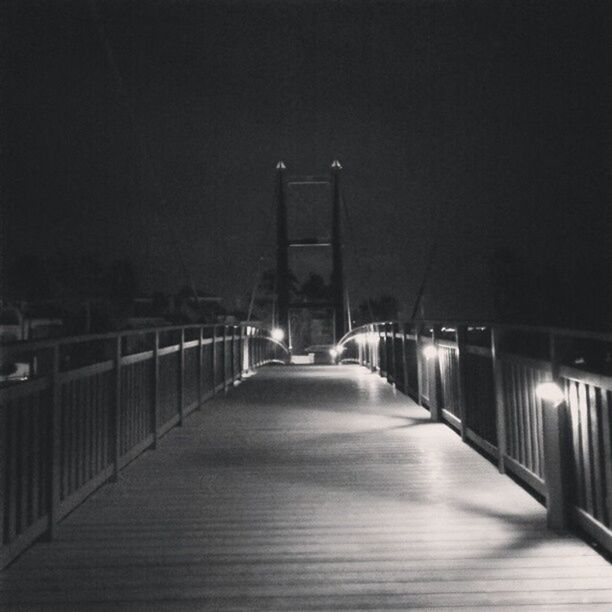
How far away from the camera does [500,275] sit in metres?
92.3

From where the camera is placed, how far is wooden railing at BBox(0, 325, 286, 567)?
106 inches

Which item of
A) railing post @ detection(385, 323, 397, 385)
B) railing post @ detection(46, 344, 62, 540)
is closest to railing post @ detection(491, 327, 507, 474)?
railing post @ detection(46, 344, 62, 540)

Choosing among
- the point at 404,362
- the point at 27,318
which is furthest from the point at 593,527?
the point at 27,318

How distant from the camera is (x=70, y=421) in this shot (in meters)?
3.31

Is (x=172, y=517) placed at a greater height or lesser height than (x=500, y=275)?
lesser

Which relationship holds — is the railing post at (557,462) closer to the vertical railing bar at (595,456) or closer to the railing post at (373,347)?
the vertical railing bar at (595,456)

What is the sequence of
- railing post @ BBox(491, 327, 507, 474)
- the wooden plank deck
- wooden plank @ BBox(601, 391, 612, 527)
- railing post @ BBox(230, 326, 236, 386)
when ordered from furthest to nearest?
1. railing post @ BBox(230, 326, 236, 386)
2. railing post @ BBox(491, 327, 507, 474)
3. wooden plank @ BBox(601, 391, 612, 527)
4. the wooden plank deck

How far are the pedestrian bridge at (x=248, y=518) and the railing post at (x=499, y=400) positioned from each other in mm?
49

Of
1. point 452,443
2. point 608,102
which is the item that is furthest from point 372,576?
point 608,102

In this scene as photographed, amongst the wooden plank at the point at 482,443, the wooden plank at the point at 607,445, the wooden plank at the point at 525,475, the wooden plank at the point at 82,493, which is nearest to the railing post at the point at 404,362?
the wooden plank at the point at 482,443

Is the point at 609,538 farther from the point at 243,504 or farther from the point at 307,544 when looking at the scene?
the point at 243,504

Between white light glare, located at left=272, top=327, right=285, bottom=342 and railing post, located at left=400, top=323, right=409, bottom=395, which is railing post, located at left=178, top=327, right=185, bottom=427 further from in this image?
white light glare, located at left=272, top=327, right=285, bottom=342

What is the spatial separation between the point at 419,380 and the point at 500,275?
8926 cm

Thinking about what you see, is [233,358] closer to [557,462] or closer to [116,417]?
[116,417]
